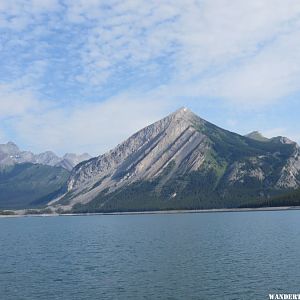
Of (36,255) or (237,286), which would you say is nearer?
(237,286)

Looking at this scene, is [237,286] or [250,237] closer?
[237,286]

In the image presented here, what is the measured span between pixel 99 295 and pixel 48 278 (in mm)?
20923

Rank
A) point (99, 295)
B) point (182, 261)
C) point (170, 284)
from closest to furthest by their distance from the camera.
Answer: point (99, 295), point (170, 284), point (182, 261)

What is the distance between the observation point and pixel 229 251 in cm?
12288

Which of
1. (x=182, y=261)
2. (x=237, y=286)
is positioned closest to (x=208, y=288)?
(x=237, y=286)

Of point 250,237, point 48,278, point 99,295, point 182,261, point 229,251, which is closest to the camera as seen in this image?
point 99,295

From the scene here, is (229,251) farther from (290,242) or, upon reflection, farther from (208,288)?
(208,288)

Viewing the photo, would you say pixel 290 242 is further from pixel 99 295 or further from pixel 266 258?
pixel 99 295

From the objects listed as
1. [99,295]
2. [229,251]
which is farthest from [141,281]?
[229,251]

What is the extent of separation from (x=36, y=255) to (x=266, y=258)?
66703 mm

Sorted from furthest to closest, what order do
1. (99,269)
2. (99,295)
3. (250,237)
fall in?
(250,237)
(99,269)
(99,295)

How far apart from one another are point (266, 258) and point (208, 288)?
3388cm

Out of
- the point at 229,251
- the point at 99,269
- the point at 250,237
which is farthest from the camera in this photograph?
the point at 250,237

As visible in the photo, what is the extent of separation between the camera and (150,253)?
126m
